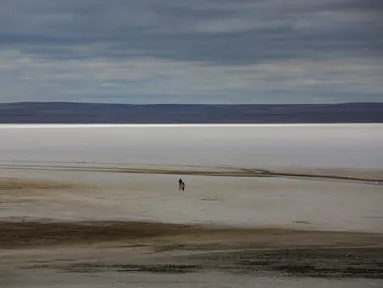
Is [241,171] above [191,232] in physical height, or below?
above

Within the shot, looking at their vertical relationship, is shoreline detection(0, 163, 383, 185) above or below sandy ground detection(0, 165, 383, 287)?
above

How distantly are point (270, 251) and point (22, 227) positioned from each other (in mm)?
3893

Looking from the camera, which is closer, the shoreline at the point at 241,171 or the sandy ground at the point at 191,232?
the sandy ground at the point at 191,232

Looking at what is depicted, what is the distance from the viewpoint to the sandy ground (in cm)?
892

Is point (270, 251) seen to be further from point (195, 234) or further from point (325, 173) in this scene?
point (325, 173)

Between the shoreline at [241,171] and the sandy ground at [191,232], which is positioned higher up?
the shoreline at [241,171]

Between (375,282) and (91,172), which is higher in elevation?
(91,172)

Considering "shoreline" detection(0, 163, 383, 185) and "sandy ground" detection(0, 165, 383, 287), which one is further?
"shoreline" detection(0, 163, 383, 185)

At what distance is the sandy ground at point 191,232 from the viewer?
8.92m

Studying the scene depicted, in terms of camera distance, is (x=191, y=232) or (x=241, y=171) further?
(x=241, y=171)

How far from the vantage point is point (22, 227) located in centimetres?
1241

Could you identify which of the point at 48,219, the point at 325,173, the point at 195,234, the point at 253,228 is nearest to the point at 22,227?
the point at 48,219

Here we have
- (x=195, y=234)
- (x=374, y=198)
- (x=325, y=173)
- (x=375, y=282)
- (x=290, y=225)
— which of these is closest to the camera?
(x=375, y=282)

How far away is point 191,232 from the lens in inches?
481
